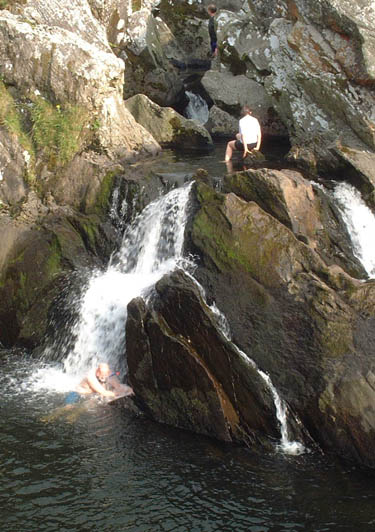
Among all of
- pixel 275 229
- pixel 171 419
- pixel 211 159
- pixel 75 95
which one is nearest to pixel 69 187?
pixel 75 95

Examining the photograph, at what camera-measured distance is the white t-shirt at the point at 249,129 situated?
53.7 ft

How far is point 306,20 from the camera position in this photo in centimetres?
1703

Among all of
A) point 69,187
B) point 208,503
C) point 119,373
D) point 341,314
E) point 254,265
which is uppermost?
point 69,187

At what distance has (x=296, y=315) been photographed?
1018 centimetres

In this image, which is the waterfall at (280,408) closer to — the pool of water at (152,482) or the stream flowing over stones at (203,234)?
the stream flowing over stones at (203,234)

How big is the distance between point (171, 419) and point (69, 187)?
7216 millimetres

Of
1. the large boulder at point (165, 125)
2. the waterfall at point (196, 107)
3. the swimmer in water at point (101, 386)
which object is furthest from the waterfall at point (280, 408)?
the waterfall at point (196, 107)

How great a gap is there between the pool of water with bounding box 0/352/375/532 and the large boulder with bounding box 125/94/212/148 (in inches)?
445

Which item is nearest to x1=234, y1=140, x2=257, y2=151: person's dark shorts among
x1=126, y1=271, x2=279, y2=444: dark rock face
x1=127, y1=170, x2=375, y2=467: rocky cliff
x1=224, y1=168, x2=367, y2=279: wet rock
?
x1=224, y1=168, x2=367, y2=279: wet rock

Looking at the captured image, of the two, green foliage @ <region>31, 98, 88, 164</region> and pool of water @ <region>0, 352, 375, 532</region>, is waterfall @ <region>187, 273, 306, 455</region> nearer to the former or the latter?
pool of water @ <region>0, 352, 375, 532</region>

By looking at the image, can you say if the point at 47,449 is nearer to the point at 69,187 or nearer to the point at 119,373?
the point at 119,373

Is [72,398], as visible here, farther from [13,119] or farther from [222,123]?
[222,123]

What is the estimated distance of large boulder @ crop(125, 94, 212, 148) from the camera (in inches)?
756

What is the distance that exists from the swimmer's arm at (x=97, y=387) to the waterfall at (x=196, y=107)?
16.7 metres
